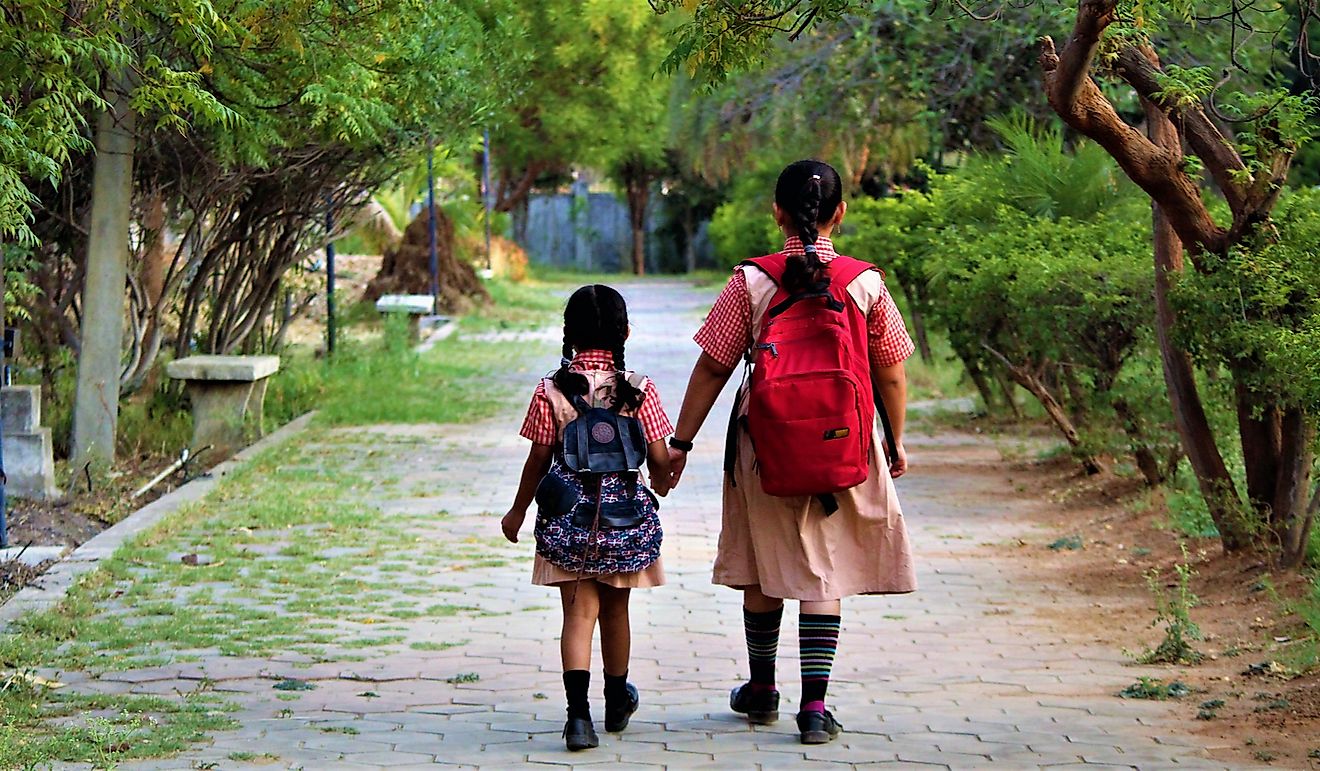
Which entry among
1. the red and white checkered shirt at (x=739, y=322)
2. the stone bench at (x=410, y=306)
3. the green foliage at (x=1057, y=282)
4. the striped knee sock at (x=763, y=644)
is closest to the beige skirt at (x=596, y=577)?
the striped knee sock at (x=763, y=644)

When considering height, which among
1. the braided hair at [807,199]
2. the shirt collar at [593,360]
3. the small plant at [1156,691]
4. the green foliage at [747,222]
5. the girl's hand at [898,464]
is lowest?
the small plant at [1156,691]

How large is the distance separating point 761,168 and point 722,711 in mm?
26234

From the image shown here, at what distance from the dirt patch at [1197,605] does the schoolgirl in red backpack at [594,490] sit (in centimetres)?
189

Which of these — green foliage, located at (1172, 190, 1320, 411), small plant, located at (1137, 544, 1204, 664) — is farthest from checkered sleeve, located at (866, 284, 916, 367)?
small plant, located at (1137, 544, 1204, 664)

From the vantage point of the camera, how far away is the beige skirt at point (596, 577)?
5344mm

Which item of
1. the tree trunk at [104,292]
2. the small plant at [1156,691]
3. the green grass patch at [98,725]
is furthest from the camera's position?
the tree trunk at [104,292]

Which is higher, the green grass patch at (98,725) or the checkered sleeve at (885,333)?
the checkered sleeve at (885,333)

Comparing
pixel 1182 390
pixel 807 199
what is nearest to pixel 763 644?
pixel 807 199

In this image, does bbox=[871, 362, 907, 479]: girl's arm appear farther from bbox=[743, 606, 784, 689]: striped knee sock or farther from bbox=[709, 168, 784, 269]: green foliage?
bbox=[709, 168, 784, 269]: green foliage

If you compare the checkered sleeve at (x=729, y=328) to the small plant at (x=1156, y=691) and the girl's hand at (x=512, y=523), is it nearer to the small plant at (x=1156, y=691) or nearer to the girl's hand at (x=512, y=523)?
the girl's hand at (x=512, y=523)

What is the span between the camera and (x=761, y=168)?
1238 inches

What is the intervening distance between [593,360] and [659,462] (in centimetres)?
40

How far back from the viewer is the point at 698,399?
17.9 ft

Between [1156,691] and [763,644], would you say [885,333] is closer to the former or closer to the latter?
[763,644]
